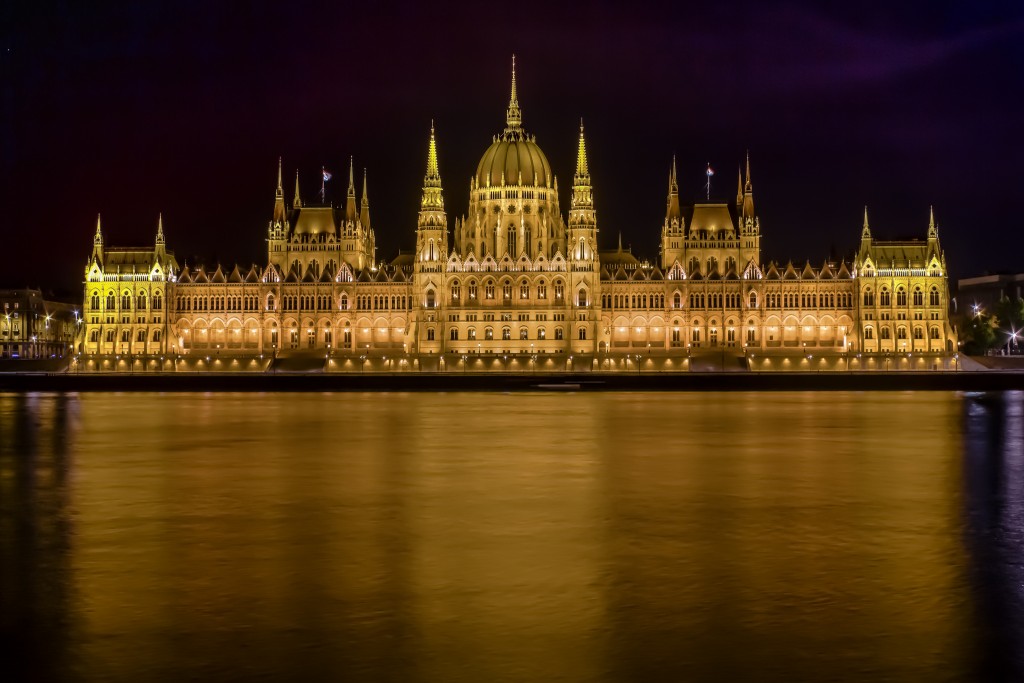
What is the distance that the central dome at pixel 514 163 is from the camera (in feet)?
397

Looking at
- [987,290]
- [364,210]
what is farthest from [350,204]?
[987,290]

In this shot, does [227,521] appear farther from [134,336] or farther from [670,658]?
[134,336]

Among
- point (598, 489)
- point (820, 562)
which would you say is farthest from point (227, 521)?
point (820, 562)

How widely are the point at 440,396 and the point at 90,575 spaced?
48.9 m

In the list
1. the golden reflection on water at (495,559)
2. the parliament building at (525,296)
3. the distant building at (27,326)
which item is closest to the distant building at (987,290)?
the parliament building at (525,296)

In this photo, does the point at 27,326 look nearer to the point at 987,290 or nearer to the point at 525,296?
the point at 525,296

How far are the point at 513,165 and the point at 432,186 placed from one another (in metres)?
9.38

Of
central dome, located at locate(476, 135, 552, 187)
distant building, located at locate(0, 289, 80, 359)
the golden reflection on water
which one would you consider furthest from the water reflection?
distant building, located at locate(0, 289, 80, 359)

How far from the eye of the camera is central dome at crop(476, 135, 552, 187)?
121 meters

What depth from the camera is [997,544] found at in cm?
1548

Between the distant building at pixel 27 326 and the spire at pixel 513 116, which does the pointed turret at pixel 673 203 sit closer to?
the spire at pixel 513 116

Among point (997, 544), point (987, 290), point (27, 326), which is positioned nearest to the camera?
point (997, 544)

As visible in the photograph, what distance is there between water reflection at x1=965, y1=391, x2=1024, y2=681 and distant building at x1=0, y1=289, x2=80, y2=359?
127061mm

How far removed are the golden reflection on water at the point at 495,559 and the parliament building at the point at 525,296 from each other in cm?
7782
